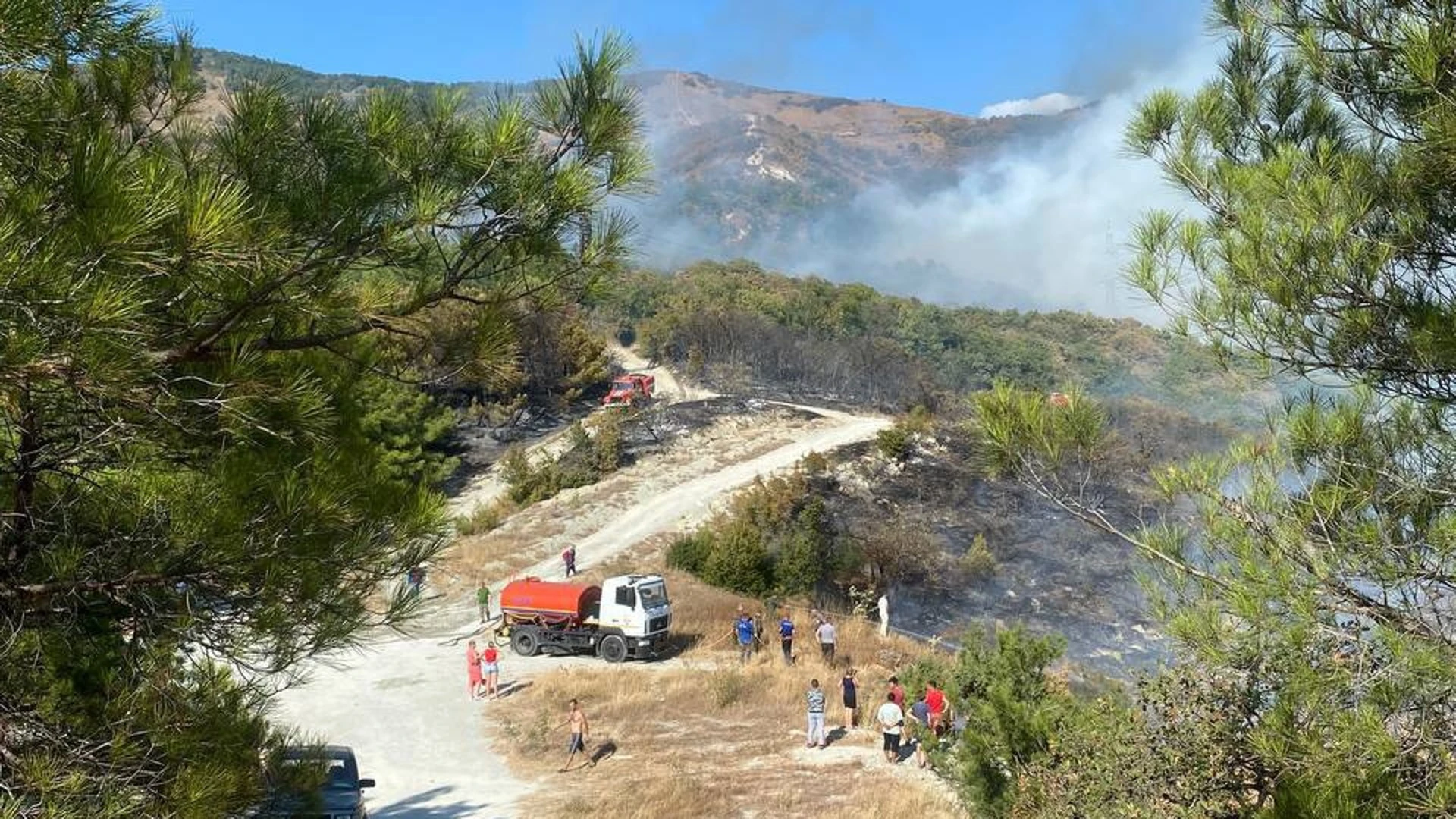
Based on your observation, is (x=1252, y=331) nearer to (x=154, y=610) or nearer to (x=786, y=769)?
(x=154, y=610)

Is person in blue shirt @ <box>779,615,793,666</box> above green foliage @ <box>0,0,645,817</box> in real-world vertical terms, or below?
below

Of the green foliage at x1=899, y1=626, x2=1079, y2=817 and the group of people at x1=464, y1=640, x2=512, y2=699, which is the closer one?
the green foliage at x1=899, y1=626, x2=1079, y2=817

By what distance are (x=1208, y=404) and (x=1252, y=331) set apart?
149 feet

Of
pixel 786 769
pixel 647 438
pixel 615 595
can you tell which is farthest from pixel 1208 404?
pixel 786 769

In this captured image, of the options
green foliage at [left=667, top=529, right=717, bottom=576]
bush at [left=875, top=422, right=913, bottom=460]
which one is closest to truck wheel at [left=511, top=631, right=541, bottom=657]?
green foliage at [left=667, top=529, right=717, bottom=576]

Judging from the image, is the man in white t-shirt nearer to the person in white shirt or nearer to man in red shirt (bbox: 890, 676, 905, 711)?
man in red shirt (bbox: 890, 676, 905, 711)

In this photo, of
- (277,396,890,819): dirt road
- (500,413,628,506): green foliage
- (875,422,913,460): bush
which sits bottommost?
(277,396,890,819): dirt road

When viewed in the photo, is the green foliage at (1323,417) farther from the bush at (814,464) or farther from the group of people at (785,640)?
the bush at (814,464)

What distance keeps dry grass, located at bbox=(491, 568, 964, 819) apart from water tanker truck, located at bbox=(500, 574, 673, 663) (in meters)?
0.53

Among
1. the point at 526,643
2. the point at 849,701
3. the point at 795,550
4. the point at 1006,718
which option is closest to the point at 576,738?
the point at 849,701

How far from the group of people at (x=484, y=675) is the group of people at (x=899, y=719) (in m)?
5.93

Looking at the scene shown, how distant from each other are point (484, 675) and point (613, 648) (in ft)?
9.32

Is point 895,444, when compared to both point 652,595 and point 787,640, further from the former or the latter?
point 652,595

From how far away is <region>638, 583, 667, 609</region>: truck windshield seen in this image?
64.6 ft
